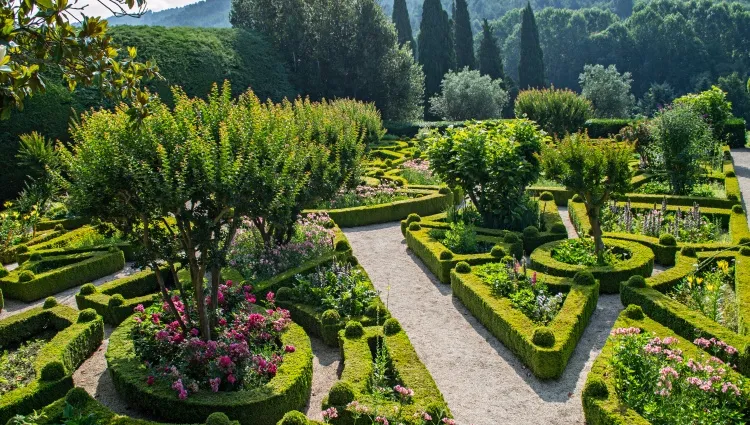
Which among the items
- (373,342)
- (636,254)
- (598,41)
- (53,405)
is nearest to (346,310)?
(373,342)

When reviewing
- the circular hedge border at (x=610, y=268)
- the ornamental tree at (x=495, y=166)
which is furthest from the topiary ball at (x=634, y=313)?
the ornamental tree at (x=495, y=166)

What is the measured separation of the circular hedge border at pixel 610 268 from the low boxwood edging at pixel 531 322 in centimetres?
49

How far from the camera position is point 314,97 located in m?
34.7

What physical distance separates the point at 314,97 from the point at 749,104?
125 feet

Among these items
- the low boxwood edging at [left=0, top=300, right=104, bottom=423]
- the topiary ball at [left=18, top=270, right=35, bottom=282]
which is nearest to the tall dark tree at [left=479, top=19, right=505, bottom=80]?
the topiary ball at [left=18, top=270, right=35, bottom=282]

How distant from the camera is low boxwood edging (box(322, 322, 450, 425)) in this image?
6.51m

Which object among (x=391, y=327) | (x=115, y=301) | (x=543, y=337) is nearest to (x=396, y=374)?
(x=391, y=327)

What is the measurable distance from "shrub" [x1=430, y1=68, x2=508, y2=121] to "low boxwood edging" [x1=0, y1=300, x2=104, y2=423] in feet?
96.9

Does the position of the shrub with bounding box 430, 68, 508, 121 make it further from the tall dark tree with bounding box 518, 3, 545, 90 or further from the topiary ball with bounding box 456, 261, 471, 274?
the topiary ball with bounding box 456, 261, 471, 274

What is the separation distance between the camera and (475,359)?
8.37 meters

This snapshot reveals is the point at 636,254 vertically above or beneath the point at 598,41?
beneath

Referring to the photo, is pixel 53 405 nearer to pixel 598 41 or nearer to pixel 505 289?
pixel 505 289

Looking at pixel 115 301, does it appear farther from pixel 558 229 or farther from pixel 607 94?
pixel 607 94

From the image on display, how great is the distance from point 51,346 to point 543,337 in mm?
6443
